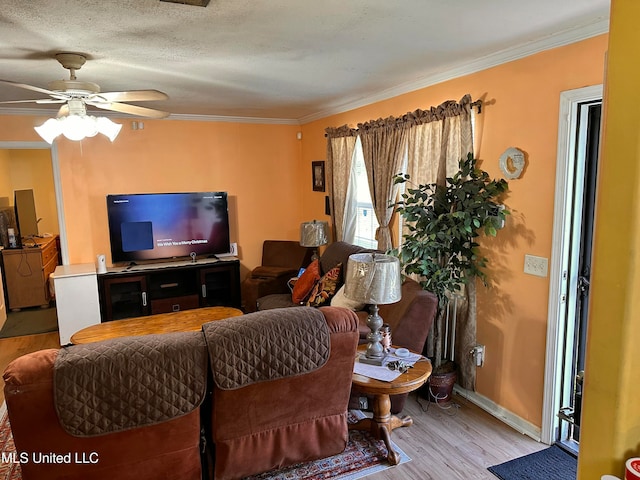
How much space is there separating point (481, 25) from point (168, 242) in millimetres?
4018

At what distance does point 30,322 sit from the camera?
514 centimetres

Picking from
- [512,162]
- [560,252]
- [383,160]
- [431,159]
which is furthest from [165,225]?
[560,252]

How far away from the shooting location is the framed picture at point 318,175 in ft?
17.3

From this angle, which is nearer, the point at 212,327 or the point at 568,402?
the point at 212,327

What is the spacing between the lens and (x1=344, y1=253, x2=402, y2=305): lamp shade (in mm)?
2391

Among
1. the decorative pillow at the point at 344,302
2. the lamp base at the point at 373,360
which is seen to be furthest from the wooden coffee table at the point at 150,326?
the lamp base at the point at 373,360

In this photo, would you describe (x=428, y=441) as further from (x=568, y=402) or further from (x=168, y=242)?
(x=168, y=242)

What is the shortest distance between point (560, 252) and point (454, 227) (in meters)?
0.63

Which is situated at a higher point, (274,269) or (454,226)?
(454,226)

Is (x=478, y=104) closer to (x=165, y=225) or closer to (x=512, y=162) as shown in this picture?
(x=512, y=162)

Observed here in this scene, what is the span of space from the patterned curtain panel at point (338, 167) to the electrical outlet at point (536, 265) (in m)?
2.27

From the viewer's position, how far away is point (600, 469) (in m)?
1.17

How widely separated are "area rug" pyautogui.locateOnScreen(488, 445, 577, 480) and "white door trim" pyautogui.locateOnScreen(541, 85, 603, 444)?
12 cm

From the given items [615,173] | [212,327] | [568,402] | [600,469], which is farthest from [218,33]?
[568,402]
